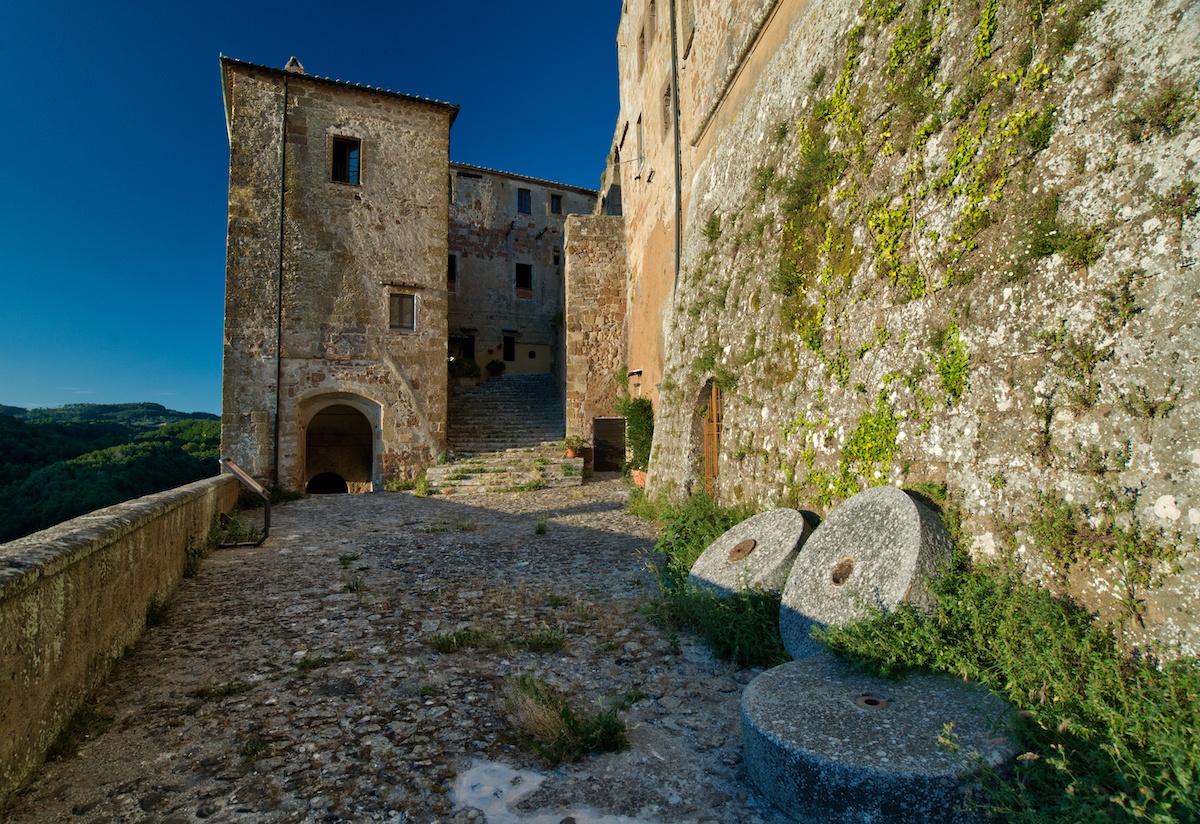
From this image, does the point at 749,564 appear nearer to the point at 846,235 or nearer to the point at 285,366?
the point at 846,235

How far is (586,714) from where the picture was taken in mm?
3008

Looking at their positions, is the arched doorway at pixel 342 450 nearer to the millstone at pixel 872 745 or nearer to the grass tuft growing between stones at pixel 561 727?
the grass tuft growing between stones at pixel 561 727

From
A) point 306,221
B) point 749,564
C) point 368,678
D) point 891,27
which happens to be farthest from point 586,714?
point 306,221

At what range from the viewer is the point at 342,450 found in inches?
734

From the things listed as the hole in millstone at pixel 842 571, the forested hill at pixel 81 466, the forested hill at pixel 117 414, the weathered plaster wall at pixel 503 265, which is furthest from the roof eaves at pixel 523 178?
the forested hill at pixel 117 414

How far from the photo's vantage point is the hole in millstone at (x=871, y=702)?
8.06 feet

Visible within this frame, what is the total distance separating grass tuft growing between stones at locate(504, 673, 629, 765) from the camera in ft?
8.68

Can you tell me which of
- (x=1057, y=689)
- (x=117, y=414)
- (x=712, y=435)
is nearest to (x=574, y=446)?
(x=712, y=435)

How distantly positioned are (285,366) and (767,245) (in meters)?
11.7

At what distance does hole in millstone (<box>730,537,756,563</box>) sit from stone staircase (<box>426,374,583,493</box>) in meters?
9.11

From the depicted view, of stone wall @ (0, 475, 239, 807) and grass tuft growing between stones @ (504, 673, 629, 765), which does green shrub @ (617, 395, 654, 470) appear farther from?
grass tuft growing between stones @ (504, 673, 629, 765)

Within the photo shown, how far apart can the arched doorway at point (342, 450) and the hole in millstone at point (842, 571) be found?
1706cm

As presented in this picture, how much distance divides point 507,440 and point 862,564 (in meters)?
13.4

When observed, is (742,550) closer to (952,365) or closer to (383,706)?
(952,365)
